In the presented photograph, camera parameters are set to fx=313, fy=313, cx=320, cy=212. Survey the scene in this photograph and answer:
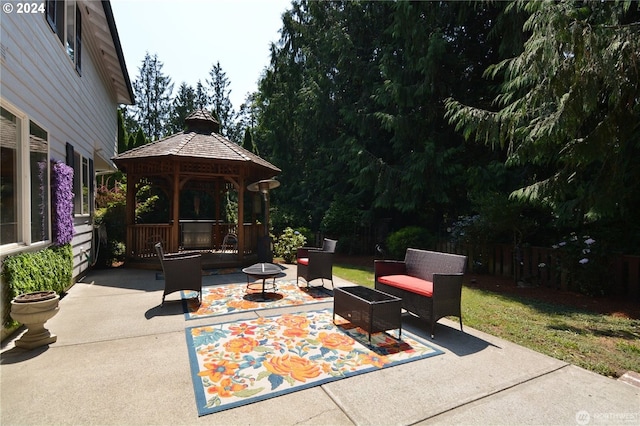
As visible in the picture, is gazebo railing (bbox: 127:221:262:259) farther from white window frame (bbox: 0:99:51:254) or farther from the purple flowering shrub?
white window frame (bbox: 0:99:51:254)

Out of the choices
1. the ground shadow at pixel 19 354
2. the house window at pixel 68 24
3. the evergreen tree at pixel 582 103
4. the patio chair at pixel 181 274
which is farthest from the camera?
the house window at pixel 68 24

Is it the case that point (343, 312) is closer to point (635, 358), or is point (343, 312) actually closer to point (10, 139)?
point (635, 358)

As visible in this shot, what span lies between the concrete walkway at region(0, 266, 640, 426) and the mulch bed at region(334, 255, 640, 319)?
330cm

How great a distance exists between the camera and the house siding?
430 centimetres

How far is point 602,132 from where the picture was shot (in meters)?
5.21

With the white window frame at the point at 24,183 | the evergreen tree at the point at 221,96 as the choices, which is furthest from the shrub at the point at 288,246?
the evergreen tree at the point at 221,96

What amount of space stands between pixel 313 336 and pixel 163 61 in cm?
3805

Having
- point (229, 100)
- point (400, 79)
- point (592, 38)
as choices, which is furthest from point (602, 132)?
point (229, 100)

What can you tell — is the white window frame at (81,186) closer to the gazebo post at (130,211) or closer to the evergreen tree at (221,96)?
the gazebo post at (130,211)

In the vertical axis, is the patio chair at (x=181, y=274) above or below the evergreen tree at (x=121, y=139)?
below

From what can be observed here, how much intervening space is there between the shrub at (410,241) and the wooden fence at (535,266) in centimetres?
46

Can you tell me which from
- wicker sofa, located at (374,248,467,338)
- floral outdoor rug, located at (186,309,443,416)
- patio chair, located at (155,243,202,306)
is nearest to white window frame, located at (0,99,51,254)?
patio chair, located at (155,243,202,306)

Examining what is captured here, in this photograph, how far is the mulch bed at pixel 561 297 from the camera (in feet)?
18.9

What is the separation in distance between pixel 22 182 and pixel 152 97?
110 ft
